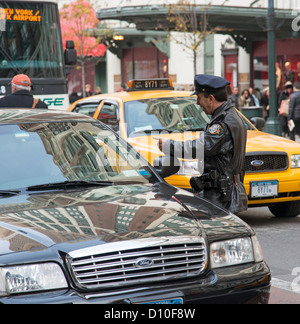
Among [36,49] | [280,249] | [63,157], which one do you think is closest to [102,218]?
[63,157]

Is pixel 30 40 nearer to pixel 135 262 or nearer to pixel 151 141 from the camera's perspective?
pixel 151 141

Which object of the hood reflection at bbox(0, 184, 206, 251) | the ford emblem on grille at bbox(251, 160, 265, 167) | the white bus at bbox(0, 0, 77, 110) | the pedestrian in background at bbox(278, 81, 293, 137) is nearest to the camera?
the hood reflection at bbox(0, 184, 206, 251)

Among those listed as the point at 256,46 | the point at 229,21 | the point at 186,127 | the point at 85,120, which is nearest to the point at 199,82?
the point at 85,120

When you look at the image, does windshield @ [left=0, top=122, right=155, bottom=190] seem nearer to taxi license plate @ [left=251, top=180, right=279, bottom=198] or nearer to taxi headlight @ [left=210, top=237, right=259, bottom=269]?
taxi headlight @ [left=210, top=237, right=259, bottom=269]

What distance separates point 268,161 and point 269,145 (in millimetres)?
251

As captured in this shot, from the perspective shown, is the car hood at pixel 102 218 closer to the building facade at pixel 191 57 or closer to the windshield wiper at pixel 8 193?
the windshield wiper at pixel 8 193

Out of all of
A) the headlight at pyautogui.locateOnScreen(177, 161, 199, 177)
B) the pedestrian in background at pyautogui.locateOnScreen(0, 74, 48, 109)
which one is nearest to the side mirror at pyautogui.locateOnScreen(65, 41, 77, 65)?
the pedestrian in background at pyautogui.locateOnScreen(0, 74, 48, 109)

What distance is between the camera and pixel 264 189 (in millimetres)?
8531

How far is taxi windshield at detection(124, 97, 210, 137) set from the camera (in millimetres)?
9367

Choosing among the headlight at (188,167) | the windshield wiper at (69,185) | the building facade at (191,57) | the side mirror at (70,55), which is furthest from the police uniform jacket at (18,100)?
the building facade at (191,57)

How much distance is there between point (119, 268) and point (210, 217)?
84 centimetres

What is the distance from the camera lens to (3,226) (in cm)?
403

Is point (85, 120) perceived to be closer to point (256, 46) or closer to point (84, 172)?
point (84, 172)

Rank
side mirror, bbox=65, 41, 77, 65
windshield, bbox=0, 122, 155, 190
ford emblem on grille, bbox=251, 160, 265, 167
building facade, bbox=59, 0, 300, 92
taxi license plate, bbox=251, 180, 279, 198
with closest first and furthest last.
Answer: windshield, bbox=0, 122, 155, 190
taxi license plate, bbox=251, 180, 279, 198
ford emblem on grille, bbox=251, 160, 265, 167
side mirror, bbox=65, 41, 77, 65
building facade, bbox=59, 0, 300, 92
